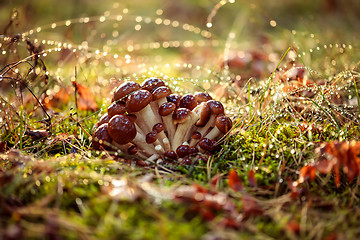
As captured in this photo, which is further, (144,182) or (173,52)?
(173,52)

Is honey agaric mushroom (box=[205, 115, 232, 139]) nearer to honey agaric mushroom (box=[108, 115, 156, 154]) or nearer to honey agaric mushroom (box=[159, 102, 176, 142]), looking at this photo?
honey agaric mushroom (box=[159, 102, 176, 142])

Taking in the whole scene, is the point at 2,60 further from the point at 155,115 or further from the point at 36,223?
the point at 36,223

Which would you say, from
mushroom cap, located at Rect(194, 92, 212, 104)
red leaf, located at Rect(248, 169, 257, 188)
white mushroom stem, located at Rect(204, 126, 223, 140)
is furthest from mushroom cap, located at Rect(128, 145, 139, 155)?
red leaf, located at Rect(248, 169, 257, 188)

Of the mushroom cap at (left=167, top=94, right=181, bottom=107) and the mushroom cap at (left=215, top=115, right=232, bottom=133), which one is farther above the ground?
the mushroom cap at (left=167, top=94, right=181, bottom=107)

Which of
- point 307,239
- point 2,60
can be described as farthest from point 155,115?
point 2,60

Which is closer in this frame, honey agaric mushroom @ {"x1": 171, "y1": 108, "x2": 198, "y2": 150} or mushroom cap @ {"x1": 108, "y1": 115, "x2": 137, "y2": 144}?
mushroom cap @ {"x1": 108, "y1": 115, "x2": 137, "y2": 144}

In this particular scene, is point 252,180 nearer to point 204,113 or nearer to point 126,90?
point 204,113

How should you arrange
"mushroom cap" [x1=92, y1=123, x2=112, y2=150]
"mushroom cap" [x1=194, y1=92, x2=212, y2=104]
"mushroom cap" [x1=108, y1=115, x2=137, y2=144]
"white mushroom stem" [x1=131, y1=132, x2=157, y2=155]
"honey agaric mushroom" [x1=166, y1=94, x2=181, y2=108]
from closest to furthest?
"mushroom cap" [x1=108, y1=115, x2=137, y2=144], "mushroom cap" [x1=92, y1=123, x2=112, y2=150], "white mushroom stem" [x1=131, y1=132, x2=157, y2=155], "honey agaric mushroom" [x1=166, y1=94, x2=181, y2=108], "mushroom cap" [x1=194, y1=92, x2=212, y2=104]

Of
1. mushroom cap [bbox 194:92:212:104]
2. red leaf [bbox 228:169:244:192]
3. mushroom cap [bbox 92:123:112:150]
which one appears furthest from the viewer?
mushroom cap [bbox 194:92:212:104]
